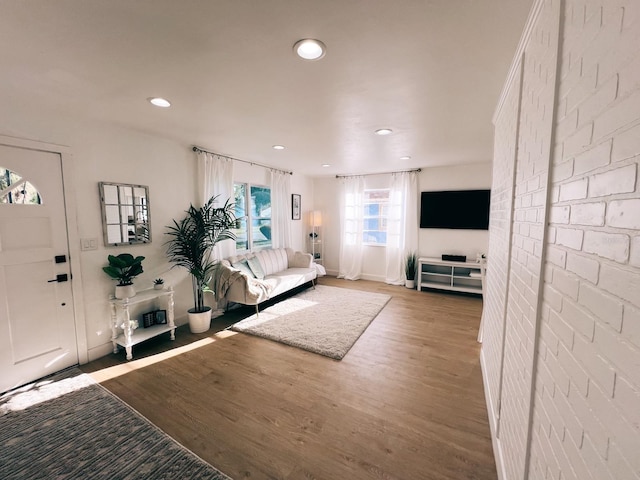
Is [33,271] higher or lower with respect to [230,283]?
higher

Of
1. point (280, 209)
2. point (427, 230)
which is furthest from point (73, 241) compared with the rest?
point (427, 230)

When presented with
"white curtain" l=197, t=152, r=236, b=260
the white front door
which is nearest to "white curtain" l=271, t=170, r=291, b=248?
"white curtain" l=197, t=152, r=236, b=260

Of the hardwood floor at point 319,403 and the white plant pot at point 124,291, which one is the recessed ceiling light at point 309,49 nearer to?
the hardwood floor at point 319,403

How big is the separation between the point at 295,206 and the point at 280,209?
2.14 ft

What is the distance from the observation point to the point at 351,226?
6.22m

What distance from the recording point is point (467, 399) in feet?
7.14

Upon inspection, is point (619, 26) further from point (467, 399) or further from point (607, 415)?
point (467, 399)

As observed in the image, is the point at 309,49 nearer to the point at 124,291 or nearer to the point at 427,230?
the point at 124,291

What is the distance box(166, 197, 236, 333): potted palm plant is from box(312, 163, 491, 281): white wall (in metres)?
3.23

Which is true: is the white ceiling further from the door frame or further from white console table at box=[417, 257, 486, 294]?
white console table at box=[417, 257, 486, 294]

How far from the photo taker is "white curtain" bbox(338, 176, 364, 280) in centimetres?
600

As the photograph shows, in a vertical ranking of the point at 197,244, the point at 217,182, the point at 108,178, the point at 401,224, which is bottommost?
the point at 197,244

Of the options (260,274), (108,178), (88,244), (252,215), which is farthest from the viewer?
(252,215)

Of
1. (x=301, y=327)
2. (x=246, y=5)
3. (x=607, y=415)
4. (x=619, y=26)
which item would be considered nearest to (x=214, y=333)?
(x=301, y=327)
